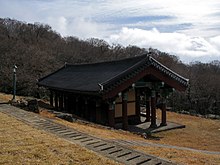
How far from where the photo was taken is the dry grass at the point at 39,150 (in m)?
7.30

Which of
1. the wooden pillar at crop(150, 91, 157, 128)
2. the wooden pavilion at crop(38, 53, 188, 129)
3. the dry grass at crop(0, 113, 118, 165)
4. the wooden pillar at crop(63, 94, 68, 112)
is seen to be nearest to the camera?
the dry grass at crop(0, 113, 118, 165)

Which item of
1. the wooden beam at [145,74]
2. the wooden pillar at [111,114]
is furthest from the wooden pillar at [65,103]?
the wooden beam at [145,74]

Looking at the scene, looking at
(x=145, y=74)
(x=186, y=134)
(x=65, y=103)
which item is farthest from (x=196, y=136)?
(x=65, y=103)

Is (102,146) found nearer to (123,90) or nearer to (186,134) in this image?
(123,90)

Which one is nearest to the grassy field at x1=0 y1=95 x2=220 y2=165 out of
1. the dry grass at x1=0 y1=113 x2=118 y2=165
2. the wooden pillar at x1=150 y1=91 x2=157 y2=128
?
the dry grass at x1=0 y1=113 x2=118 y2=165

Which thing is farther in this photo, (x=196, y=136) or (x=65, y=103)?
(x=65, y=103)

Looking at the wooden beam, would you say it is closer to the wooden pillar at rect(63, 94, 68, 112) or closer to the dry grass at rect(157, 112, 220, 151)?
the dry grass at rect(157, 112, 220, 151)

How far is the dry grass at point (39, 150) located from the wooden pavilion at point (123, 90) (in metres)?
6.84

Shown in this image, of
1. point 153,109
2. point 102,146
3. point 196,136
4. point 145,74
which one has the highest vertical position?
point 145,74

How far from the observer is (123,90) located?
57.0ft

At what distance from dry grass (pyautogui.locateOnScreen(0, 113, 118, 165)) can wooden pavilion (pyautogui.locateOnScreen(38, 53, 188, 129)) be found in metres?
6.84

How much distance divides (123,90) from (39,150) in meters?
9.80

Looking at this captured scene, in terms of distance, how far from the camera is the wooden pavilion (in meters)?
17.1

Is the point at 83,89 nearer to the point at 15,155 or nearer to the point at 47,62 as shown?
the point at 15,155
